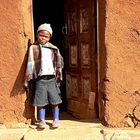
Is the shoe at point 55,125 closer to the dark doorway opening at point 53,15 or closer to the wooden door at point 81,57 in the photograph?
the wooden door at point 81,57

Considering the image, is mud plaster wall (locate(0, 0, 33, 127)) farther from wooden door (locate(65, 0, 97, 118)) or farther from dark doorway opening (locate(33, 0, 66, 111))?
dark doorway opening (locate(33, 0, 66, 111))

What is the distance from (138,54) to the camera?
570 centimetres

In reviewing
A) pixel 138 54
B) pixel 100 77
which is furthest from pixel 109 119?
pixel 138 54

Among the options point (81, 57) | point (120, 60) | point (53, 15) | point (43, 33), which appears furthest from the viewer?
point (53, 15)

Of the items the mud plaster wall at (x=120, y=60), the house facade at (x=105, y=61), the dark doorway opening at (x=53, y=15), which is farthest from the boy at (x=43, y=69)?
the dark doorway opening at (x=53, y=15)

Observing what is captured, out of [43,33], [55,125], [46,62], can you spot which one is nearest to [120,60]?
[46,62]

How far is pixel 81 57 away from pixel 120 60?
1030 millimetres

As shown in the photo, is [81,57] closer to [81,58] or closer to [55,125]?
[81,58]

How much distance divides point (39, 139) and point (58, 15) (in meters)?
3.88

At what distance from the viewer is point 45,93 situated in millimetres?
5656

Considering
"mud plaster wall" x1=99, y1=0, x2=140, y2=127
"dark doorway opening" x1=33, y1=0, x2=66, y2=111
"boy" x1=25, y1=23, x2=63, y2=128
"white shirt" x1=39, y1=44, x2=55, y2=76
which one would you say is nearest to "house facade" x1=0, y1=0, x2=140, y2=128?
"mud plaster wall" x1=99, y1=0, x2=140, y2=127

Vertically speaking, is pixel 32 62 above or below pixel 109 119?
above

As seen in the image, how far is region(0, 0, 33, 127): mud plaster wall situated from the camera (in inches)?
220

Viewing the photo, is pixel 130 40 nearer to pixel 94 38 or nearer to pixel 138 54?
pixel 138 54
